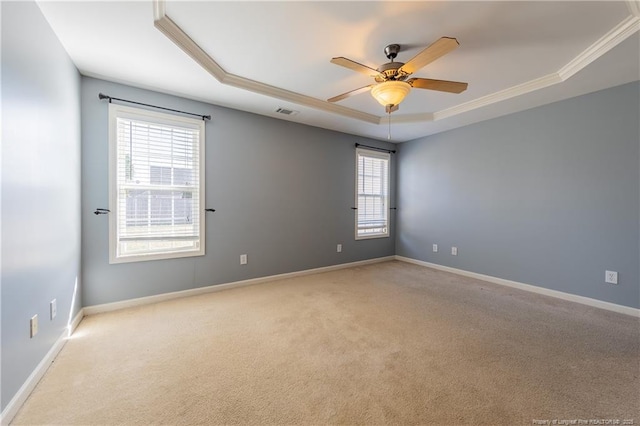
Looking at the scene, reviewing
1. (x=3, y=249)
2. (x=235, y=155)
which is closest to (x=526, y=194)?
(x=235, y=155)

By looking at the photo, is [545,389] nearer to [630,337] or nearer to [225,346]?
[630,337]

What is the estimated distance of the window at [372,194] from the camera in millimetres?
4883

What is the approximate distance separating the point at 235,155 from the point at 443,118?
3101mm

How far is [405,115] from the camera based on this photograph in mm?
4055

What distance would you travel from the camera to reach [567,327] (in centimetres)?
244

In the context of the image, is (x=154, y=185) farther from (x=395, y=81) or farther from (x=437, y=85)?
(x=437, y=85)

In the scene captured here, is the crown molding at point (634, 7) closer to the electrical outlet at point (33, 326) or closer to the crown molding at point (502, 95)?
the crown molding at point (502, 95)

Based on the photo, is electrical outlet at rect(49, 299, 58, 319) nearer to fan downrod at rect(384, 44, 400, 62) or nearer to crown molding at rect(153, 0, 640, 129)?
crown molding at rect(153, 0, 640, 129)

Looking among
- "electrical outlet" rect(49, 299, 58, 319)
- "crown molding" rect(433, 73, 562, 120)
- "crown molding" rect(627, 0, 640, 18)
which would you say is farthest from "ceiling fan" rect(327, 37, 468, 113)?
"electrical outlet" rect(49, 299, 58, 319)

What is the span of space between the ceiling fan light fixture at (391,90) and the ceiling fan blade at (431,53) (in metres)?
0.10

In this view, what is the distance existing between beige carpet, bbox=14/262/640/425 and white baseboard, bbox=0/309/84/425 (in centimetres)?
4

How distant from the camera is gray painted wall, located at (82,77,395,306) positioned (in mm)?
2711

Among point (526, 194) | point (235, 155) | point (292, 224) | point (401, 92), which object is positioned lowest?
point (292, 224)

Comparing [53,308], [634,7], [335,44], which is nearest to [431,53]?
[335,44]
